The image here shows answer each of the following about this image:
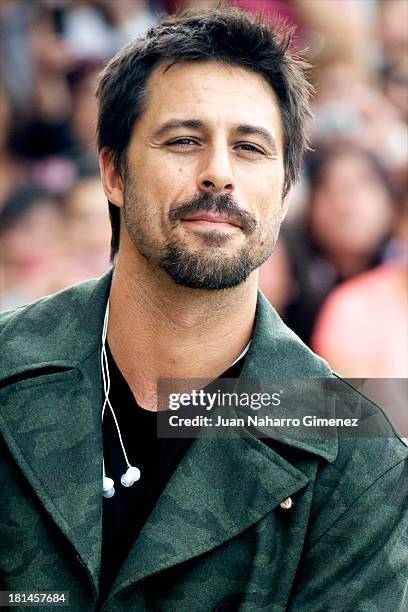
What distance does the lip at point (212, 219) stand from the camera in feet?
7.63

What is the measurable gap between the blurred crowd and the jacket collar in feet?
6.83

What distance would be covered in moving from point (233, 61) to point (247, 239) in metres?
0.50

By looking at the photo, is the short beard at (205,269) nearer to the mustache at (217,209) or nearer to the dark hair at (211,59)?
the mustache at (217,209)

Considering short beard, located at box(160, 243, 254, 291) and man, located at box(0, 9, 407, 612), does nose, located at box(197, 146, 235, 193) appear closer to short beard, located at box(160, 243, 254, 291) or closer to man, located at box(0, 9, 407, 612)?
man, located at box(0, 9, 407, 612)

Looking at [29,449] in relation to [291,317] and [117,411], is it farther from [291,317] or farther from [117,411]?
[291,317]

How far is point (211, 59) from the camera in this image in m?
2.51

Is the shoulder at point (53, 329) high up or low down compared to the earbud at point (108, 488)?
up

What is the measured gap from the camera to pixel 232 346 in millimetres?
2518

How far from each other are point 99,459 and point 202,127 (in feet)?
2.85

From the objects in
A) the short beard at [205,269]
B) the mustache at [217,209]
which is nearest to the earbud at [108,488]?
the short beard at [205,269]

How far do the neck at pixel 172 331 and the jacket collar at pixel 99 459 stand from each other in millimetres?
79

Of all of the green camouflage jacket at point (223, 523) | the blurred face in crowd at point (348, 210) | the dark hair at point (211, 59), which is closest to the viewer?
the green camouflage jacket at point (223, 523)

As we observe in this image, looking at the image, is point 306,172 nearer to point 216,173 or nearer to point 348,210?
point 348,210

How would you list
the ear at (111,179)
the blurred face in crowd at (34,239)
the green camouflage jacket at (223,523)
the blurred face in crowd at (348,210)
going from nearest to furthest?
1. the green camouflage jacket at (223,523)
2. the ear at (111,179)
3. the blurred face in crowd at (348,210)
4. the blurred face in crowd at (34,239)
